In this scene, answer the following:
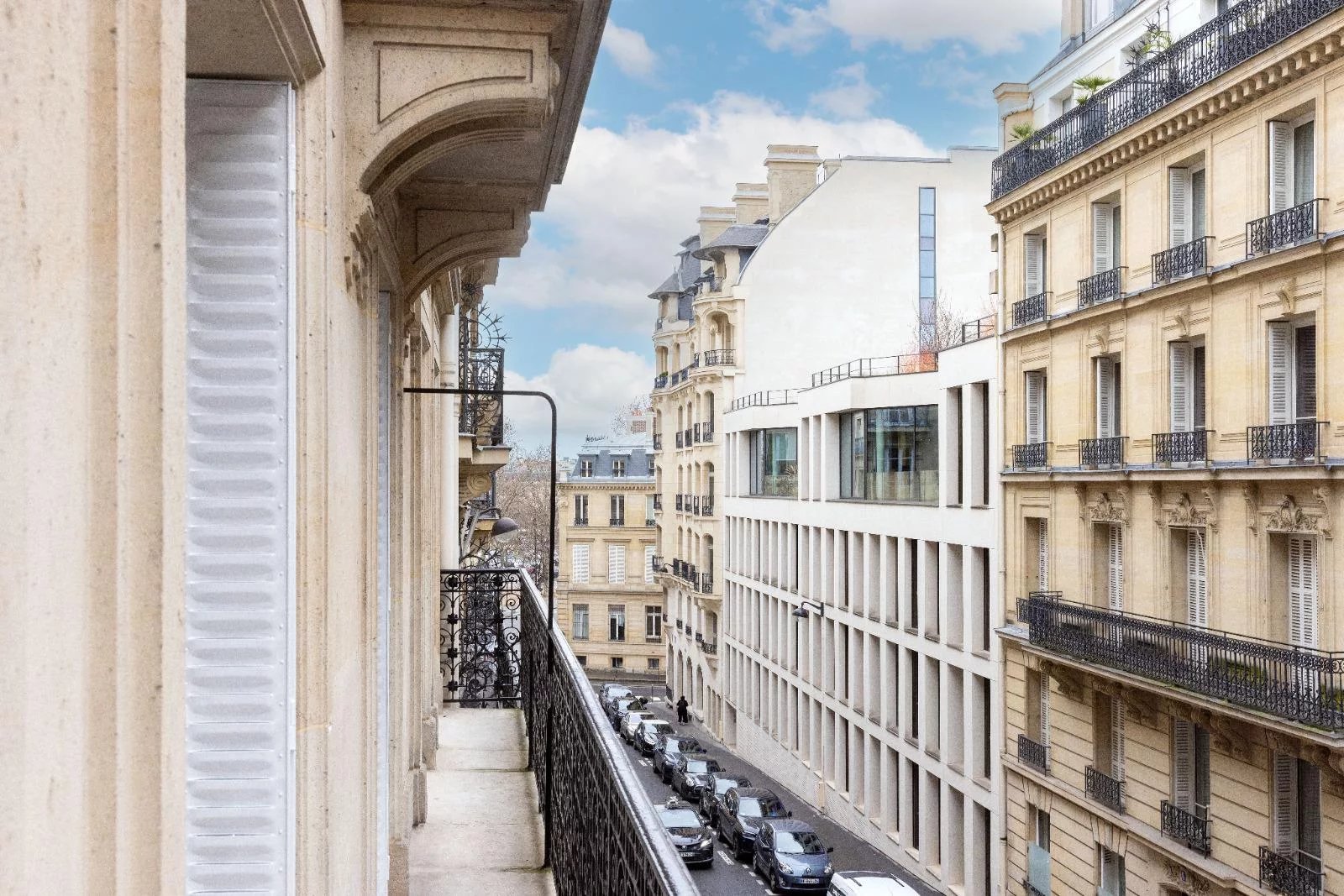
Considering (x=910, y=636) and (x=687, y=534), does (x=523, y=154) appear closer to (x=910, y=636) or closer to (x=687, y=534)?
(x=910, y=636)

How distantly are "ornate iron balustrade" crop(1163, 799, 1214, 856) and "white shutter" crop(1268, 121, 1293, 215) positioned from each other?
33.9 ft

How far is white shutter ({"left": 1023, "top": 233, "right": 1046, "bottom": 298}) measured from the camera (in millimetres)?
28344

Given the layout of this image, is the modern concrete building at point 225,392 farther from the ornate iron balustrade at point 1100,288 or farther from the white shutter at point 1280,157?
the ornate iron balustrade at point 1100,288

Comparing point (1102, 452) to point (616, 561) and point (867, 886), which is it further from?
point (616, 561)

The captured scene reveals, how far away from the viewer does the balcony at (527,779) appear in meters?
4.48

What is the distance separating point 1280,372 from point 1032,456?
7.95 m

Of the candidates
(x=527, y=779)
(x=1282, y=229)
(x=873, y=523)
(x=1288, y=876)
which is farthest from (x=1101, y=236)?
(x=527, y=779)

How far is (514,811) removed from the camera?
9.05 m

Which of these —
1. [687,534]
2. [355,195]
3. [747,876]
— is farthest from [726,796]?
[355,195]

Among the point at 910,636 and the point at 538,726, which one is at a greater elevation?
the point at 538,726

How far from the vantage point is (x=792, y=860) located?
98.2ft

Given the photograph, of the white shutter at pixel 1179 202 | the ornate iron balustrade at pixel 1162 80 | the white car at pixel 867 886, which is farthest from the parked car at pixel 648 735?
the white shutter at pixel 1179 202

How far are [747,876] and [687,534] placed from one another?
28812 mm

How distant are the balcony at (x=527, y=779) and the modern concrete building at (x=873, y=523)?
61.9 ft
